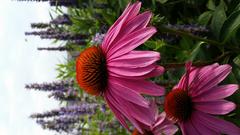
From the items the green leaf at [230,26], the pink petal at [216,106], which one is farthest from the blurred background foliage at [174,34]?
the pink petal at [216,106]

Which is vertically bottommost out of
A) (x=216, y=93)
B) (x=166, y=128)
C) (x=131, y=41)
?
(x=166, y=128)

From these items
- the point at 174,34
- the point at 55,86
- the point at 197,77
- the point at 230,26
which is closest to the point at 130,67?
the point at 197,77

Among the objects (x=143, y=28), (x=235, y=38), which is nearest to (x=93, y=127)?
(x=235, y=38)

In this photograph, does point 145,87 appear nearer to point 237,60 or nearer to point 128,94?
point 128,94

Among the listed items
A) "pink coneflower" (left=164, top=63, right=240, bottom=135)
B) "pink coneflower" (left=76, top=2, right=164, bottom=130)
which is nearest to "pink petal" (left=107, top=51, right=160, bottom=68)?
"pink coneflower" (left=76, top=2, right=164, bottom=130)

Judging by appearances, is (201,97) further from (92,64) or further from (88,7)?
(88,7)

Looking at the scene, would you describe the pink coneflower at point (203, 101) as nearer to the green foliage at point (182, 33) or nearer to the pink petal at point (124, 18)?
the green foliage at point (182, 33)
